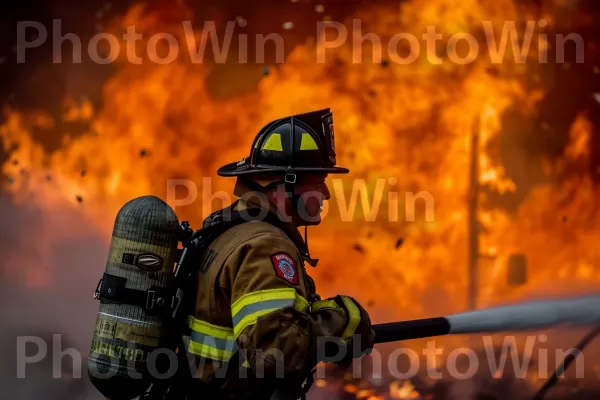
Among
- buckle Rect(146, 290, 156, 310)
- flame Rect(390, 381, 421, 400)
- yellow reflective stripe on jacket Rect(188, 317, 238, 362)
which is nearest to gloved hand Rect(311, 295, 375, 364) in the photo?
yellow reflective stripe on jacket Rect(188, 317, 238, 362)

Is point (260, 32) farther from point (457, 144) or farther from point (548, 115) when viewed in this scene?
point (548, 115)

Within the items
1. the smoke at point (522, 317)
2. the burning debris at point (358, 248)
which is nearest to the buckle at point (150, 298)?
the smoke at point (522, 317)

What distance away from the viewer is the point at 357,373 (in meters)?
9.83

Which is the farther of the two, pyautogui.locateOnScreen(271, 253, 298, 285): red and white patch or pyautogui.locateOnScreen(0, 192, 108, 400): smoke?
pyautogui.locateOnScreen(0, 192, 108, 400): smoke

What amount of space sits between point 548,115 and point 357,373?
395 centimetres

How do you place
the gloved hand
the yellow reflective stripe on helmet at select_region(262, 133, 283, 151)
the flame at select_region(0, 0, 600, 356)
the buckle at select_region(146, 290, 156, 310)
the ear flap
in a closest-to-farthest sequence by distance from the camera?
the gloved hand < the buckle at select_region(146, 290, 156, 310) < the yellow reflective stripe on helmet at select_region(262, 133, 283, 151) < the ear flap < the flame at select_region(0, 0, 600, 356)

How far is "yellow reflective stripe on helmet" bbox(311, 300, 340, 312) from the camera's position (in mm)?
3445

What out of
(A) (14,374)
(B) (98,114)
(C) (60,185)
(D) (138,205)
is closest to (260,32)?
(B) (98,114)

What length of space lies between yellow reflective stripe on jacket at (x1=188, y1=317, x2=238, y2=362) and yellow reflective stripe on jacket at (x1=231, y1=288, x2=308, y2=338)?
19cm

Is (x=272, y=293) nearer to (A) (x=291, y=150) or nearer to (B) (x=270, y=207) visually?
(B) (x=270, y=207)

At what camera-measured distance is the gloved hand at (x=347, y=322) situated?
11.1ft

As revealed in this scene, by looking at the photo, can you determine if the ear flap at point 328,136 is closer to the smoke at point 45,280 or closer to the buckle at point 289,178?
the buckle at point 289,178

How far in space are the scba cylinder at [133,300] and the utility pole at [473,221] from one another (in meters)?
7.36

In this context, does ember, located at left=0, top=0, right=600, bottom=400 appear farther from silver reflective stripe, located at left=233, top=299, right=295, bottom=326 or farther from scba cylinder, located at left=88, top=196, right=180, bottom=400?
silver reflective stripe, located at left=233, top=299, right=295, bottom=326
